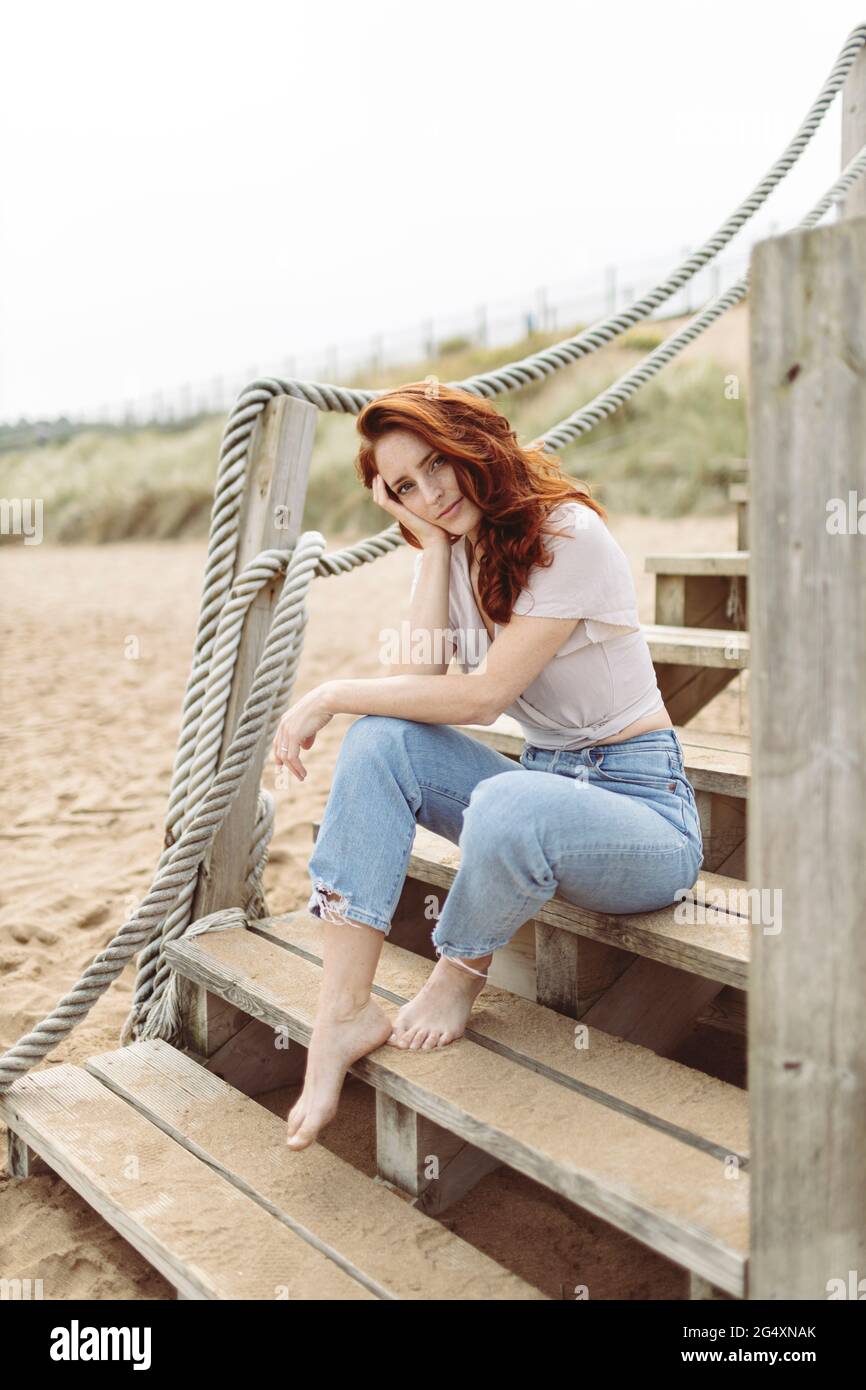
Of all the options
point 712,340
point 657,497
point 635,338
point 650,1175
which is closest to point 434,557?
point 650,1175

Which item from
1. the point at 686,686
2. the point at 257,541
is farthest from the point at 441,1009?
the point at 686,686

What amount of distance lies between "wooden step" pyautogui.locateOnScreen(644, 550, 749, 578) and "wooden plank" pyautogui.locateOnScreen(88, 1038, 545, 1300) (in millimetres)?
1604

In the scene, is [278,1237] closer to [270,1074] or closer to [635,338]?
[270,1074]

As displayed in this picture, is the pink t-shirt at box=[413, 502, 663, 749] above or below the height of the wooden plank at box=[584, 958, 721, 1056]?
above

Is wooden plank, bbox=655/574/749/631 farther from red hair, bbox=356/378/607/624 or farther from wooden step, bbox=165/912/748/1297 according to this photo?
wooden step, bbox=165/912/748/1297

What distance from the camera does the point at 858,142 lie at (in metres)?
2.90

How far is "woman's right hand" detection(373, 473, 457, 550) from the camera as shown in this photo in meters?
1.88

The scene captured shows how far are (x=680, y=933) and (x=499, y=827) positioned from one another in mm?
331

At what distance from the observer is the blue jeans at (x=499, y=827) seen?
1.57 metres

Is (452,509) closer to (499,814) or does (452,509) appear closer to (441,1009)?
(499,814)

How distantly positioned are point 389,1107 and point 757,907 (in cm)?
81

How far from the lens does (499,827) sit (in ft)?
5.08

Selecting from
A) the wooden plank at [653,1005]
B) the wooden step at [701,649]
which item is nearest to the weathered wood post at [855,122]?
the wooden step at [701,649]

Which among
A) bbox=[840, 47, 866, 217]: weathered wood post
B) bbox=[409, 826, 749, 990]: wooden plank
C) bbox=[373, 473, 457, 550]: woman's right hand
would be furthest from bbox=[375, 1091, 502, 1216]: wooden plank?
bbox=[840, 47, 866, 217]: weathered wood post
